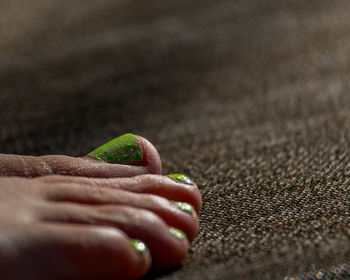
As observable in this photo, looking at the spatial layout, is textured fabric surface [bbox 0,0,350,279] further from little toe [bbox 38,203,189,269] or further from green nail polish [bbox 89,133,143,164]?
Result: green nail polish [bbox 89,133,143,164]

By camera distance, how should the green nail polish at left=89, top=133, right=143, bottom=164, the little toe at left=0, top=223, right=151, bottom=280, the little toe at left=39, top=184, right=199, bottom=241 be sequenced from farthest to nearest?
the green nail polish at left=89, top=133, right=143, bottom=164
the little toe at left=39, top=184, right=199, bottom=241
the little toe at left=0, top=223, right=151, bottom=280

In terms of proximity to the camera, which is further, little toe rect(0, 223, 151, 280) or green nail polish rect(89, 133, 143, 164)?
green nail polish rect(89, 133, 143, 164)

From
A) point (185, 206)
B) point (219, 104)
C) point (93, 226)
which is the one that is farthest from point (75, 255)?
point (219, 104)

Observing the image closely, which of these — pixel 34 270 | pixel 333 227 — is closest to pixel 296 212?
pixel 333 227

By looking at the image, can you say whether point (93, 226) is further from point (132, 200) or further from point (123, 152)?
point (123, 152)

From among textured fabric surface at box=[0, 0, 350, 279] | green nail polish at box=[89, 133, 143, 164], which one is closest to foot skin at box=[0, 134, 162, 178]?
green nail polish at box=[89, 133, 143, 164]

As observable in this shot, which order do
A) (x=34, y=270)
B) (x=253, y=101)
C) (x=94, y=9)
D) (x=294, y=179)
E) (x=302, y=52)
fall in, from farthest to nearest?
(x=94, y=9)
(x=302, y=52)
(x=253, y=101)
(x=294, y=179)
(x=34, y=270)

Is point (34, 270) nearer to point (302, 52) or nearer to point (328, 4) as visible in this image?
point (302, 52)
